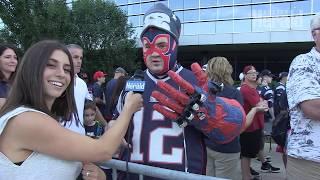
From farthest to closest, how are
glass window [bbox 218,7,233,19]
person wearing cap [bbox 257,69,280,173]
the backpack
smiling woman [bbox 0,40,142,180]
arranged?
glass window [bbox 218,7,233,19]
person wearing cap [bbox 257,69,280,173]
the backpack
smiling woman [bbox 0,40,142,180]

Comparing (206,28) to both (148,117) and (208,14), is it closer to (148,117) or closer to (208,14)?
(208,14)

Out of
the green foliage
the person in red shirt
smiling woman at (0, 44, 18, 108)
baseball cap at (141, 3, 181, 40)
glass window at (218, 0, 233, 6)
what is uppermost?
glass window at (218, 0, 233, 6)

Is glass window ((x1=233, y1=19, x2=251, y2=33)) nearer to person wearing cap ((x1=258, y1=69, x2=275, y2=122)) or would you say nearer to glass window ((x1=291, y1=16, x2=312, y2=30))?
glass window ((x1=291, y1=16, x2=312, y2=30))

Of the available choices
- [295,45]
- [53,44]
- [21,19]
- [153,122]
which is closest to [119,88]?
[153,122]

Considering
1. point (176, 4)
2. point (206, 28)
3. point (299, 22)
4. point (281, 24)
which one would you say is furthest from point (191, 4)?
point (299, 22)

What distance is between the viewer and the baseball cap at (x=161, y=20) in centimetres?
266

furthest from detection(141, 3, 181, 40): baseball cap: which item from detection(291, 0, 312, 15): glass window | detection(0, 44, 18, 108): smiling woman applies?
detection(291, 0, 312, 15): glass window

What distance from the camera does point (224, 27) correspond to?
26.4 metres

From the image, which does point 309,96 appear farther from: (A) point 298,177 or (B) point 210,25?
(B) point 210,25

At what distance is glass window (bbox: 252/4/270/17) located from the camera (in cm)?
2495

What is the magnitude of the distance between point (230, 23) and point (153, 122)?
24.5m

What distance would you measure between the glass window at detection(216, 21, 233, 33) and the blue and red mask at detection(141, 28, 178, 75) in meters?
24.1

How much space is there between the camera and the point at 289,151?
2.97m

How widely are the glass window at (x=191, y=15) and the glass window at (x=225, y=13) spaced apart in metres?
1.54
